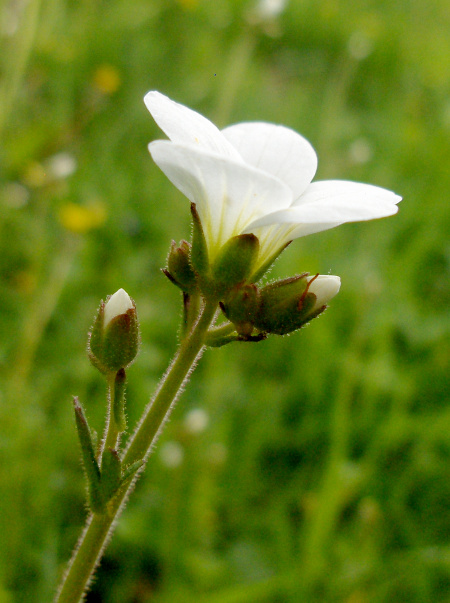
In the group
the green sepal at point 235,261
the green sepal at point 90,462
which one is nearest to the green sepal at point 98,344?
the green sepal at point 90,462

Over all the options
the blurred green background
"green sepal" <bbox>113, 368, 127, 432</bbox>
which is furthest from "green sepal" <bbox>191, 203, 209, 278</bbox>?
the blurred green background

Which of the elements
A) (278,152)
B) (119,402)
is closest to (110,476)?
(119,402)

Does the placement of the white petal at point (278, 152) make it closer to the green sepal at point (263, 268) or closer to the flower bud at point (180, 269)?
the green sepal at point (263, 268)

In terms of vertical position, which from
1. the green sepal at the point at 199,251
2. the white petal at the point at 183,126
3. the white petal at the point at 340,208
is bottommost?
the green sepal at the point at 199,251

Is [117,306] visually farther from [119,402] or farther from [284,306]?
[284,306]

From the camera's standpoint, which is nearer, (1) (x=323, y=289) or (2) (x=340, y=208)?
(2) (x=340, y=208)

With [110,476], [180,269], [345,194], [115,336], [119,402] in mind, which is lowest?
[110,476]
